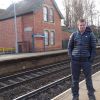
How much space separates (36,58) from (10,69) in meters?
3.97

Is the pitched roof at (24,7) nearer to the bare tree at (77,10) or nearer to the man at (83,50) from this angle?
the bare tree at (77,10)

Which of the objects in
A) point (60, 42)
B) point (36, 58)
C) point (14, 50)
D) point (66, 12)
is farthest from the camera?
point (66, 12)

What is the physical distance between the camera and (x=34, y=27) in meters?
37.3

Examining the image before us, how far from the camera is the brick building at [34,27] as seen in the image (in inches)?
1476

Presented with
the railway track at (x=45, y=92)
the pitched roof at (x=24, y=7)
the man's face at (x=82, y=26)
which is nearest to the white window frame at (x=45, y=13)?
the pitched roof at (x=24, y=7)

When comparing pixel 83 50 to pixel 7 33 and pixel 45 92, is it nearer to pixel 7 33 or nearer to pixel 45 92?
pixel 45 92

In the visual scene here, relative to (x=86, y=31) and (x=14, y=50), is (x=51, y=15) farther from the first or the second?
(x=86, y=31)

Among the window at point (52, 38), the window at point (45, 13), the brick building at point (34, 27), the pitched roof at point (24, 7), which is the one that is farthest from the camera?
the window at point (52, 38)

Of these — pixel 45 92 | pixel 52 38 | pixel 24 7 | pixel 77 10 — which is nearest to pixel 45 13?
pixel 24 7

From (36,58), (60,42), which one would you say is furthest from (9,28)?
(36,58)

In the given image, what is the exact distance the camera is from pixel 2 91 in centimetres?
945

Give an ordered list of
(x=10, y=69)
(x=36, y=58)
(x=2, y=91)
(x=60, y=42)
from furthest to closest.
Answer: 1. (x=60, y=42)
2. (x=36, y=58)
3. (x=10, y=69)
4. (x=2, y=91)

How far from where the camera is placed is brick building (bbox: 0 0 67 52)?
37487 mm

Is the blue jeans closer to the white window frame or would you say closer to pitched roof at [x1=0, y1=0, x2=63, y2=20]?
pitched roof at [x1=0, y1=0, x2=63, y2=20]
